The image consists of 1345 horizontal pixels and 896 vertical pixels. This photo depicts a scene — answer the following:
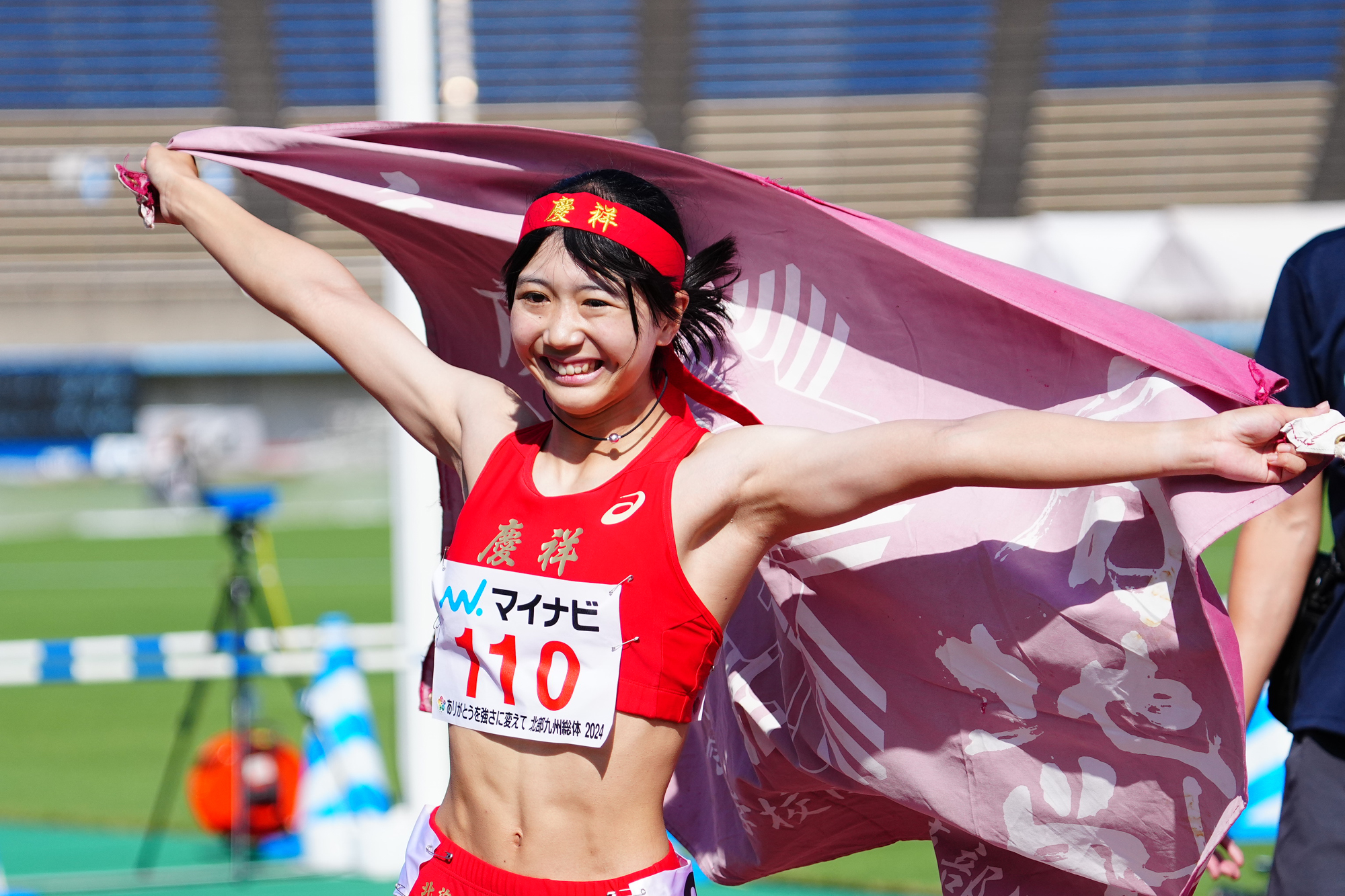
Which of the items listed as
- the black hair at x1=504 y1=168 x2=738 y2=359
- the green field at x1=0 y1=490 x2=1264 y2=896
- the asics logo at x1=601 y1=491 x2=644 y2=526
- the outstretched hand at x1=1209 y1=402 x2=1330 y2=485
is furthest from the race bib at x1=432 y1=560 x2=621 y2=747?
the green field at x1=0 y1=490 x2=1264 y2=896

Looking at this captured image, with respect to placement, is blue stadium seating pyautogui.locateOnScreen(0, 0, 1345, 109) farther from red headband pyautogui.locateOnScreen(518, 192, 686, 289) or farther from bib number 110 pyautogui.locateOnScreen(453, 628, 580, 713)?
bib number 110 pyautogui.locateOnScreen(453, 628, 580, 713)

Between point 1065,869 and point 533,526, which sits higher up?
point 533,526

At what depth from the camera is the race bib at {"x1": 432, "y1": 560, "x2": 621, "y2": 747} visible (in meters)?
1.88

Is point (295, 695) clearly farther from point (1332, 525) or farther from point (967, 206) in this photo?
point (967, 206)

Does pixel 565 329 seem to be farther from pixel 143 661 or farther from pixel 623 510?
pixel 143 661

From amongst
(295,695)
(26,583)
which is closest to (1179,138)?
(26,583)

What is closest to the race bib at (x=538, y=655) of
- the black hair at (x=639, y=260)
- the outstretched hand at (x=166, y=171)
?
the black hair at (x=639, y=260)

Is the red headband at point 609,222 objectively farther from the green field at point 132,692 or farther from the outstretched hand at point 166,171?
the green field at point 132,692

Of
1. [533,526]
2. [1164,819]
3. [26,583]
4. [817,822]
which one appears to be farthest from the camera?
[26,583]

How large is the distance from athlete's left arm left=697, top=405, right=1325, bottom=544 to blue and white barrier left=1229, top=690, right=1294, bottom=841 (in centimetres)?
297

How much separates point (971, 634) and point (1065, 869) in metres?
0.43

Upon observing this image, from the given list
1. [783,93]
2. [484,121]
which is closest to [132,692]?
[484,121]

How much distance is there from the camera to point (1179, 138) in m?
22.5

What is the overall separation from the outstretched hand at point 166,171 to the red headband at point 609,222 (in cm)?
81
